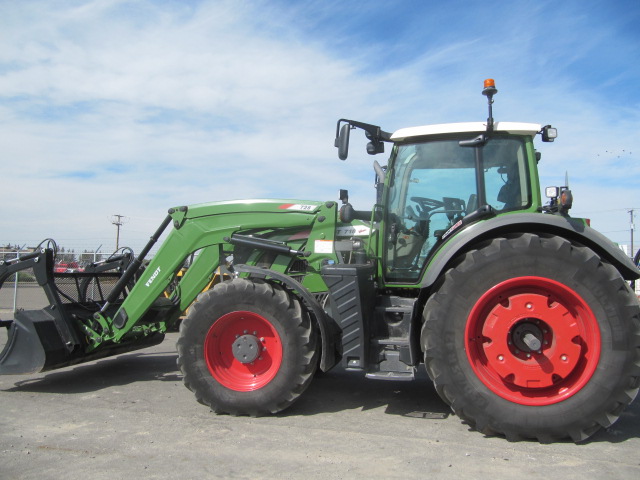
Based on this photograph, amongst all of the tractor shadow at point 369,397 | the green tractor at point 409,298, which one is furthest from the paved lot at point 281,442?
the green tractor at point 409,298

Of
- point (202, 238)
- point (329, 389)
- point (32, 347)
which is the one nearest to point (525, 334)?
point (329, 389)

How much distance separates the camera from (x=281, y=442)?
4020 mm

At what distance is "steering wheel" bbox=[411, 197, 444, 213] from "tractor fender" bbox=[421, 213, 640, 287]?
52 cm

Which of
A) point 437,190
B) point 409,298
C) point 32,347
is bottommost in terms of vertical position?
point 32,347

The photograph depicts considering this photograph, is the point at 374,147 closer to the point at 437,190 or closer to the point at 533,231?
the point at 437,190

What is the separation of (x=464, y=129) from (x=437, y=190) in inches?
23.4

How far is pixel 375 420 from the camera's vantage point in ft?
15.0

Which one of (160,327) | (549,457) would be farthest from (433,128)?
(160,327)

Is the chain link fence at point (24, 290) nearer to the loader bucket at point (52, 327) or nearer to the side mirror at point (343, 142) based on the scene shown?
the loader bucket at point (52, 327)

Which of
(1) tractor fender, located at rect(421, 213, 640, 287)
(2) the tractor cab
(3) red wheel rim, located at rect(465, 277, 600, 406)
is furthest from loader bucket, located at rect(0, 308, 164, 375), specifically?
(3) red wheel rim, located at rect(465, 277, 600, 406)

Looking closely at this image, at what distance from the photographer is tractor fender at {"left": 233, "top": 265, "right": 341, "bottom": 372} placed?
15.3ft

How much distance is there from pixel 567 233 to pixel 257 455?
2.96 meters

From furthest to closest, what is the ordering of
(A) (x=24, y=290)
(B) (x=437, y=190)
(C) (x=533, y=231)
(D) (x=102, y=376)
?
(A) (x=24, y=290) < (D) (x=102, y=376) < (B) (x=437, y=190) < (C) (x=533, y=231)

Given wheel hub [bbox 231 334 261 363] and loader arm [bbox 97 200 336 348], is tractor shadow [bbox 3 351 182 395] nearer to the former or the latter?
loader arm [bbox 97 200 336 348]
